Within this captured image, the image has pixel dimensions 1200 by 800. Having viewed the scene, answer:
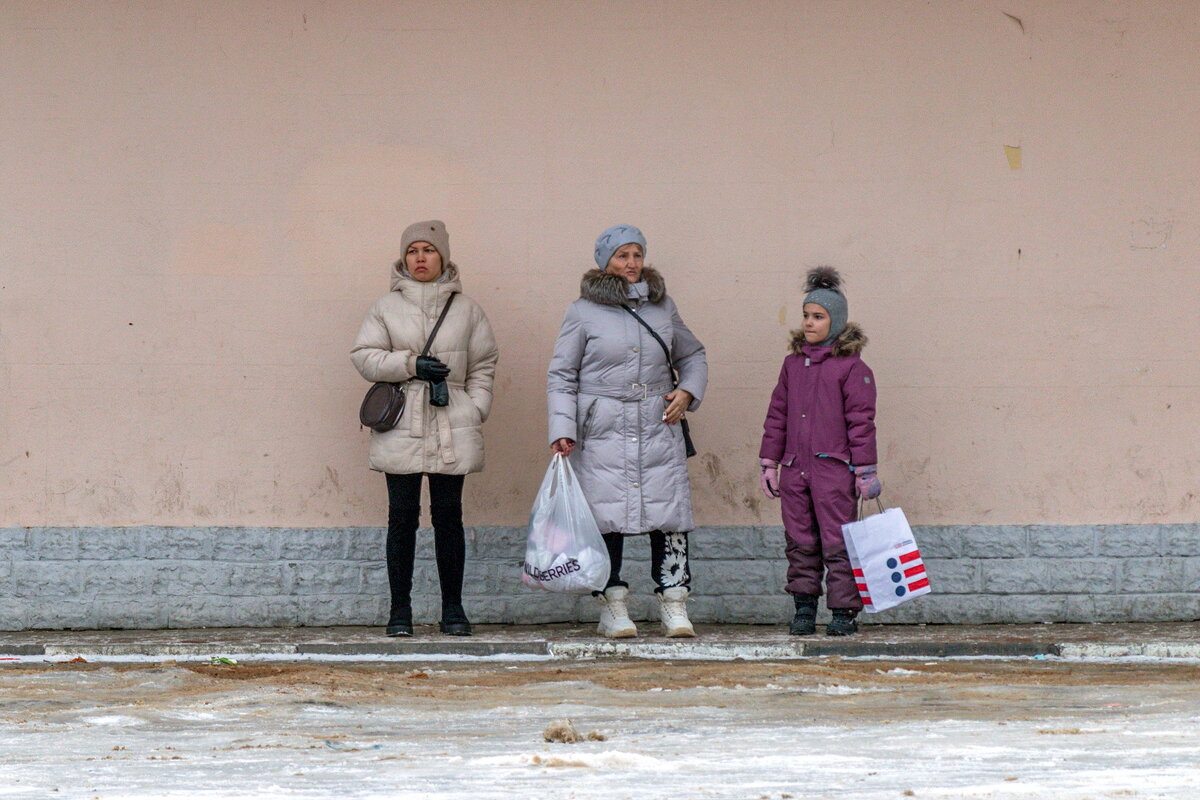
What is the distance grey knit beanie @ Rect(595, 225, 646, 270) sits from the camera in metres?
7.86

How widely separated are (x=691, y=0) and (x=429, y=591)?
311cm

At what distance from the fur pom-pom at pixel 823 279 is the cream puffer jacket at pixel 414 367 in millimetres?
1488

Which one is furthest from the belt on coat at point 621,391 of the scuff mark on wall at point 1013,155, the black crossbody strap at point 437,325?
the scuff mark on wall at point 1013,155

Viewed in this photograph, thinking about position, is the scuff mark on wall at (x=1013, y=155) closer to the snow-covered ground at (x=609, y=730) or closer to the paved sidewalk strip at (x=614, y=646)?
the paved sidewalk strip at (x=614, y=646)

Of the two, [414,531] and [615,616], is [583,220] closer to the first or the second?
[414,531]

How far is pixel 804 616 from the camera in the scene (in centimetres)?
785

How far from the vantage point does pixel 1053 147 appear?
8.46 m

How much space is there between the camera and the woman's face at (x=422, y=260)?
26.2 ft

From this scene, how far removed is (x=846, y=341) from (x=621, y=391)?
1028mm

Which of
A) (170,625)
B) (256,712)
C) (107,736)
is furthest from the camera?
(170,625)

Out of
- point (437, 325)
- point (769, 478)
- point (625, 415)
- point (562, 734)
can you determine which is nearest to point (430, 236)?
point (437, 325)

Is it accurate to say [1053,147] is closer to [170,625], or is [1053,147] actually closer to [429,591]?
[429,591]

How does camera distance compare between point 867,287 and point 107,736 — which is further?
point 867,287

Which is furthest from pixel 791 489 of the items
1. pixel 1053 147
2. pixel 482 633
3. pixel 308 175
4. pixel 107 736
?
pixel 107 736
